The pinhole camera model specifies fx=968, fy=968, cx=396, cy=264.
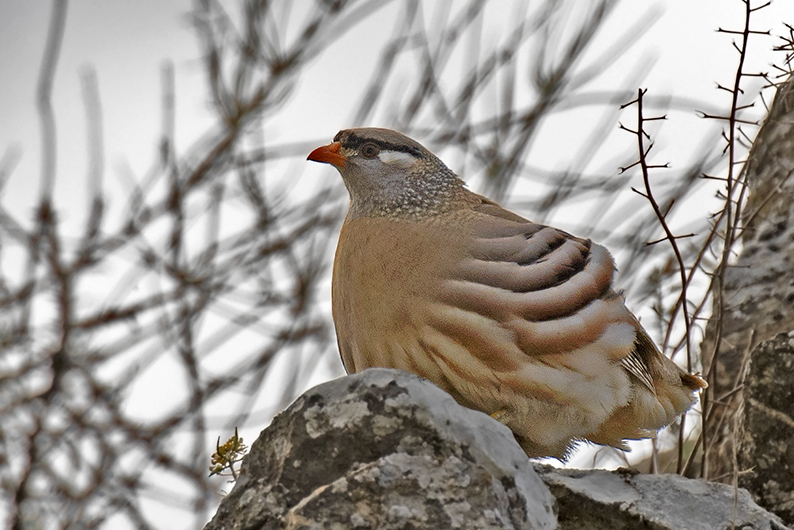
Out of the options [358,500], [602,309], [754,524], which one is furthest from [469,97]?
[358,500]

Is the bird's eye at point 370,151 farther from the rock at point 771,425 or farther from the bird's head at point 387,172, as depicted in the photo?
the rock at point 771,425

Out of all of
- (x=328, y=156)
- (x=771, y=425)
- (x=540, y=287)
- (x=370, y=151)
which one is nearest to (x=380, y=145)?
(x=370, y=151)

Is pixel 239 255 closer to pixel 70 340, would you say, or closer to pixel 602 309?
pixel 70 340

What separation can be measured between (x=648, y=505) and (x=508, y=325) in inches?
23.5

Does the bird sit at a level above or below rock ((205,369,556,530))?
above

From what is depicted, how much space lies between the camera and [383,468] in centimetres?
202

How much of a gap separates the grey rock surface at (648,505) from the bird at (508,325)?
207mm

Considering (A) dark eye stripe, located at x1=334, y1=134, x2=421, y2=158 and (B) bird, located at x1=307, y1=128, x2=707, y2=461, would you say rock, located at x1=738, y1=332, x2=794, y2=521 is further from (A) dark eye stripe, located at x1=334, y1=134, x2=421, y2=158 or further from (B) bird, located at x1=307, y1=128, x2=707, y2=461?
(A) dark eye stripe, located at x1=334, y1=134, x2=421, y2=158

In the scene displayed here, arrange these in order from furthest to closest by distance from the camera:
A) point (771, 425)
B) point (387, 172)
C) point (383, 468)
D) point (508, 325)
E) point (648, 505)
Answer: point (387, 172) < point (771, 425) < point (508, 325) < point (648, 505) < point (383, 468)

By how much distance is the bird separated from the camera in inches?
105

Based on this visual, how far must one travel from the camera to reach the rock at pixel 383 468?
1.99 m

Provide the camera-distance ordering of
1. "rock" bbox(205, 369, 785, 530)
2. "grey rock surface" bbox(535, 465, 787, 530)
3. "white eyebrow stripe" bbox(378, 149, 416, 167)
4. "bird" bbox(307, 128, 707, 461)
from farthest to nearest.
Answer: "white eyebrow stripe" bbox(378, 149, 416, 167), "bird" bbox(307, 128, 707, 461), "grey rock surface" bbox(535, 465, 787, 530), "rock" bbox(205, 369, 785, 530)

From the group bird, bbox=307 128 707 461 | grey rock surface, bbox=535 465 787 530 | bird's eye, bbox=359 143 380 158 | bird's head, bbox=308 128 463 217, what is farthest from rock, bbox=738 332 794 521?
bird's eye, bbox=359 143 380 158

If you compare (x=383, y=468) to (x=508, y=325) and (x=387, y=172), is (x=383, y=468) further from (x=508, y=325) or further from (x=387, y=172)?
(x=387, y=172)
